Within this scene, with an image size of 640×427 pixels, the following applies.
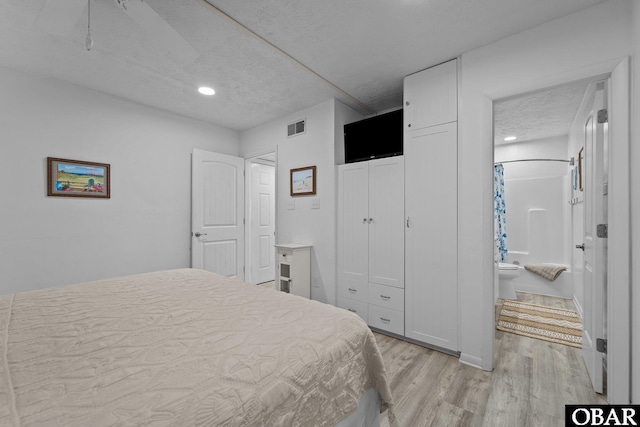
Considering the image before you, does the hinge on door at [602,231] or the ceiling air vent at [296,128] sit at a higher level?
the ceiling air vent at [296,128]

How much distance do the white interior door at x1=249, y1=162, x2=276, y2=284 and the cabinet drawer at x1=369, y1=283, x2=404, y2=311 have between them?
2333 mm

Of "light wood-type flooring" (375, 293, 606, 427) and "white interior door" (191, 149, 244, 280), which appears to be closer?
"light wood-type flooring" (375, 293, 606, 427)

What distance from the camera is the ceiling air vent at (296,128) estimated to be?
11.3ft

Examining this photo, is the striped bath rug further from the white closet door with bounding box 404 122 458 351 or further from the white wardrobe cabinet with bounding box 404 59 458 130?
the white wardrobe cabinet with bounding box 404 59 458 130

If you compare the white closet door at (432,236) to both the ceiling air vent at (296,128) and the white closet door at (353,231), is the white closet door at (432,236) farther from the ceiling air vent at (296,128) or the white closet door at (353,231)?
the ceiling air vent at (296,128)

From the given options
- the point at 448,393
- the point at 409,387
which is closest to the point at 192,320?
the point at 409,387

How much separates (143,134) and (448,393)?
3.99 m

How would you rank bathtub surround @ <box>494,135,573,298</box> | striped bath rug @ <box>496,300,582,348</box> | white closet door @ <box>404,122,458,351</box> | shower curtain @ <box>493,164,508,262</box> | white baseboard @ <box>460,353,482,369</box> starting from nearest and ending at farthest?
white baseboard @ <box>460,353,482,369</box>
white closet door @ <box>404,122,458,351</box>
striped bath rug @ <box>496,300,582,348</box>
bathtub surround @ <box>494,135,573,298</box>
shower curtain @ <box>493,164,508,262</box>

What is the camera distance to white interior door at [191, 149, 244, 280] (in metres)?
3.63

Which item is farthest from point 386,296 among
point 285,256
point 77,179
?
point 77,179

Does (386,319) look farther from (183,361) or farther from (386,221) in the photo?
(183,361)

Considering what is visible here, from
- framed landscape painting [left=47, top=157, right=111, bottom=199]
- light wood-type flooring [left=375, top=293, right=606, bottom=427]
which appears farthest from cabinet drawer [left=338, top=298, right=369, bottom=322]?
framed landscape painting [left=47, top=157, right=111, bottom=199]

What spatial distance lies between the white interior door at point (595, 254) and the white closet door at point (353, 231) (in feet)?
5.69

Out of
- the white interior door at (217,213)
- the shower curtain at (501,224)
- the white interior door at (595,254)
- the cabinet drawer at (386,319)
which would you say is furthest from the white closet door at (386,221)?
the shower curtain at (501,224)
